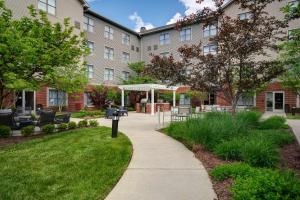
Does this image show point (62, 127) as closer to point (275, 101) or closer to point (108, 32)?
point (108, 32)

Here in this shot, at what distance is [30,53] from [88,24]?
23347 mm

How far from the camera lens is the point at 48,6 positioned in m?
23.7

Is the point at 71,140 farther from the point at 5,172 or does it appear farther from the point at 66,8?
the point at 66,8

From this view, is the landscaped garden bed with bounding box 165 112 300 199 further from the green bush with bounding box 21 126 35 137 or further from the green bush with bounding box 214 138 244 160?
the green bush with bounding box 21 126 35 137

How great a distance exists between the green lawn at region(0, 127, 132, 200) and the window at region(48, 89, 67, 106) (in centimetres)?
1647

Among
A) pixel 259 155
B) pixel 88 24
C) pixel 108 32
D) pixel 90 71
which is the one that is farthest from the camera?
pixel 108 32

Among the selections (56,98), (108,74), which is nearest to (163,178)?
(56,98)

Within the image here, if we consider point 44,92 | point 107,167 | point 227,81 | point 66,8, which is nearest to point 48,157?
point 107,167

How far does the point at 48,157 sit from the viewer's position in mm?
6895

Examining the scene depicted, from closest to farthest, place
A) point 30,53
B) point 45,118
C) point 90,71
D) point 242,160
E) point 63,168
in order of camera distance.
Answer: point 63,168
point 242,160
point 30,53
point 45,118
point 90,71

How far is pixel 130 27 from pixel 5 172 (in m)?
32.5

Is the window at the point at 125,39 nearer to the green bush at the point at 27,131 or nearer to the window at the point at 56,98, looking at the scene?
the window at the point at 56,98

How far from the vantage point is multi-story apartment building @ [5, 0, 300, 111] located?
23.8 metres

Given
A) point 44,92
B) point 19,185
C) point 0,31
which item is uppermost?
point 0,31
